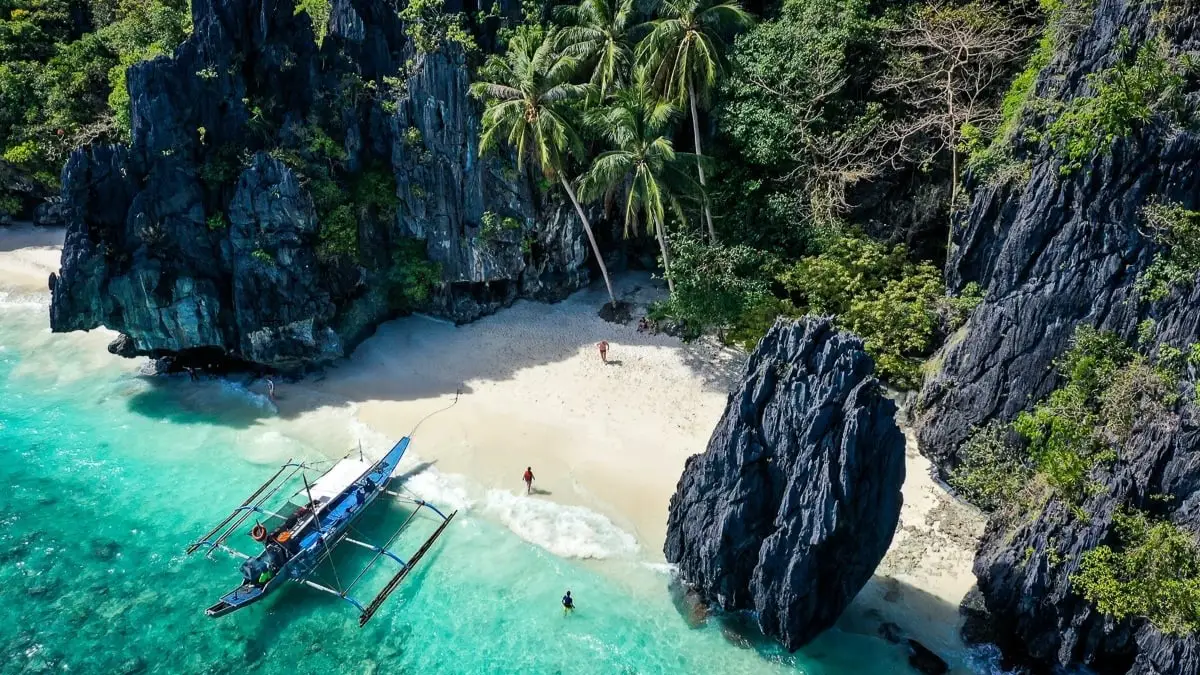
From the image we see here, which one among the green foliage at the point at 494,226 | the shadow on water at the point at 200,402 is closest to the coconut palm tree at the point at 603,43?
the green foliage at the point at 494,226

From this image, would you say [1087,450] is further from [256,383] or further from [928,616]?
[256,383]

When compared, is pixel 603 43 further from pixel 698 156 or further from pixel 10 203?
pixel 10 203

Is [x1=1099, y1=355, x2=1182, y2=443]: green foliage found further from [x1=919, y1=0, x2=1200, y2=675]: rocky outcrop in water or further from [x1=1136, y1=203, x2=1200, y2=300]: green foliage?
[x1=1136, y1=203, x2=1200, y2=300]: green foliage

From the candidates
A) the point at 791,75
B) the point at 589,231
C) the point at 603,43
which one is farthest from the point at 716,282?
the point at 603,43

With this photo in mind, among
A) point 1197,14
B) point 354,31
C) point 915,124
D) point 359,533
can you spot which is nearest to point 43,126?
point 354,31

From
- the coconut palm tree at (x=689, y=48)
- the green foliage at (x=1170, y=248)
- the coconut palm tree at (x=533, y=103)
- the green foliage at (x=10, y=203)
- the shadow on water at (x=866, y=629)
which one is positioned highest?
the coconut palm tree at (x=689, y=48)

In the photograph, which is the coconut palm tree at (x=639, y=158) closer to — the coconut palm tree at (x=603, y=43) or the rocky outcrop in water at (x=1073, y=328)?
the coconut palm tree at (x=603, y=43)
